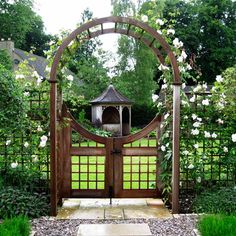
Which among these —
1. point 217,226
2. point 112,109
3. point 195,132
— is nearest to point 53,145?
point 195,132

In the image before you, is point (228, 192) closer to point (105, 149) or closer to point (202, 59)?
point (105, 149)

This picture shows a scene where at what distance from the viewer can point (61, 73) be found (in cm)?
527

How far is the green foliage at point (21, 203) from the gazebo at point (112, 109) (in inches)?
473

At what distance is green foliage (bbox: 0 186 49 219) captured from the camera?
14.7 ft

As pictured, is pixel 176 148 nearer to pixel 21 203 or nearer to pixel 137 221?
pixel 137 221

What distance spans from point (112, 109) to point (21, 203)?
1424 centimetres

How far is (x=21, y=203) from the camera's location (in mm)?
4609

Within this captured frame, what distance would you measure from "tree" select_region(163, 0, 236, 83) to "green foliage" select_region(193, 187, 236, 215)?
23.5m

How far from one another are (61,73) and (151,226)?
247cm

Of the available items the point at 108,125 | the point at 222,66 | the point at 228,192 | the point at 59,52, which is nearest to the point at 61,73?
the point at 59,52

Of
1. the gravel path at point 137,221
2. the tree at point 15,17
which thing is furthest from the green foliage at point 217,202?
the tree at point 15,17

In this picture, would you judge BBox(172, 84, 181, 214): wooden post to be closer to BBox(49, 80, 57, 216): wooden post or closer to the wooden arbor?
the wooden arbor

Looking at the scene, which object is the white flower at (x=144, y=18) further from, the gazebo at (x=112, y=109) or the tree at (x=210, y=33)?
the tree at (x=210, y=33)

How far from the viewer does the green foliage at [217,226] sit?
10.5 feet
